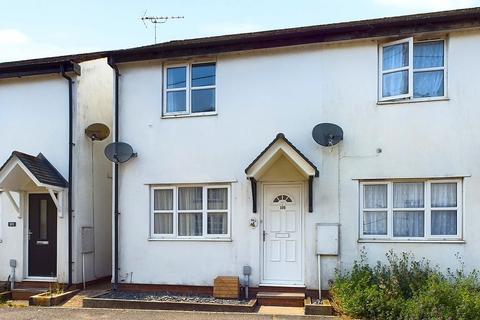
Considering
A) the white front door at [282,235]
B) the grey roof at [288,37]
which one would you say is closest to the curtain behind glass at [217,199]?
the white front door at [282,235]

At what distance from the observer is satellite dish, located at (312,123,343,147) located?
9195mm

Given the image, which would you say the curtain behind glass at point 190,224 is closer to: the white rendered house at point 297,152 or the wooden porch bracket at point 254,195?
the white rendered house at point 297,152

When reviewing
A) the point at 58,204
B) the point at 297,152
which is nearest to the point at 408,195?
the point at 297,152

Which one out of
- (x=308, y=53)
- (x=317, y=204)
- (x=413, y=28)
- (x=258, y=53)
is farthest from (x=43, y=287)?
(x=413, y=28)

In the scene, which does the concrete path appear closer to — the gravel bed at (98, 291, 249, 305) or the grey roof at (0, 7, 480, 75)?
the gravel bed at (98, 291, 249, 305)

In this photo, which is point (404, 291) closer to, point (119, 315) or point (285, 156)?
point (285, 156)

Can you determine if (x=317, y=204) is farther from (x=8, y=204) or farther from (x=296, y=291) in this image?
(x=8, y=204)

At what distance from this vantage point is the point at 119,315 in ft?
28.3

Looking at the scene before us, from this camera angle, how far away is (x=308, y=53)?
9.73m

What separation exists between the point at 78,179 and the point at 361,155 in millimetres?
6906

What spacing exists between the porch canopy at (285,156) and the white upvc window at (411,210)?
4.26 ft

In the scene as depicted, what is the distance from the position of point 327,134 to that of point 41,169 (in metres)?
6.80

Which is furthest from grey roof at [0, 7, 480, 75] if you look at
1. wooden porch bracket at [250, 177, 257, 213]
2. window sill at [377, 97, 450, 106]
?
wooden porch bracket at [250, 177, 257, 213]

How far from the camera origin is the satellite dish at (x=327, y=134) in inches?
362
